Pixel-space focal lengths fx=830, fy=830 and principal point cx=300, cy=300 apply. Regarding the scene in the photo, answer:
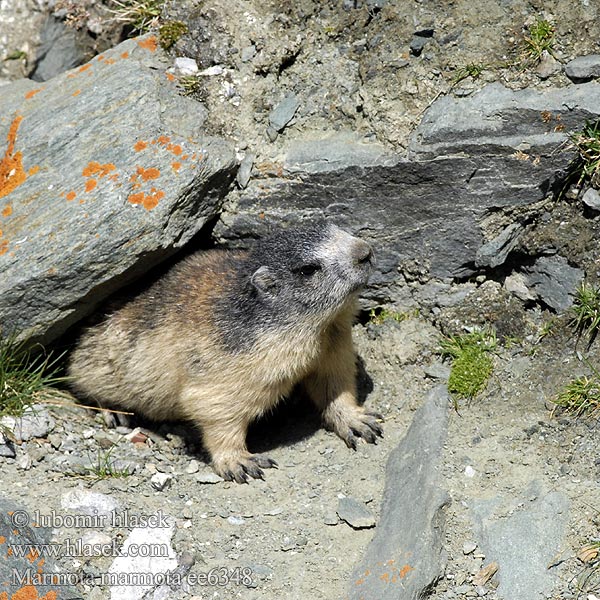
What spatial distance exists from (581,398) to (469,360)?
122cm

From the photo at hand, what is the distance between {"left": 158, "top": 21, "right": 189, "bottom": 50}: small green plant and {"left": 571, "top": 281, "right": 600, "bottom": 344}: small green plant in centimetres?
483

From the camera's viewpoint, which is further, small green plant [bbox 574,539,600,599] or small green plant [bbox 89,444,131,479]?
small green plant [bbox 89,444,131,479]

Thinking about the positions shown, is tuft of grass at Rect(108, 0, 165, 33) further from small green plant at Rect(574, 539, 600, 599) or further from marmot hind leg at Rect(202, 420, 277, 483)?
small green plant at Rect(574, 539, 600, 599)

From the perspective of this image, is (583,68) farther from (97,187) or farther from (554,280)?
(97,187)

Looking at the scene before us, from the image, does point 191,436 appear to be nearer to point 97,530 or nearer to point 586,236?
point 97,530

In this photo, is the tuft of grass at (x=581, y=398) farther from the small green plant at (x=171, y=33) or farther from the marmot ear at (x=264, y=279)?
the small green plant at (x=171, y=33)

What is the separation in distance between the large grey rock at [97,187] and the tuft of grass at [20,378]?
0.20m

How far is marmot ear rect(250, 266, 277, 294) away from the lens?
7.62 meters

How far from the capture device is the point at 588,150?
296 inches

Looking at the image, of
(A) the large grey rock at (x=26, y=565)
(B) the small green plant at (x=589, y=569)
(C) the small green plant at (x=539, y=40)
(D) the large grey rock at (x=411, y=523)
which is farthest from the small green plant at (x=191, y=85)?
(B) the small green plant at (x=589, y=569)

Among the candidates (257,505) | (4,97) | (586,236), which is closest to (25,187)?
(4,97)

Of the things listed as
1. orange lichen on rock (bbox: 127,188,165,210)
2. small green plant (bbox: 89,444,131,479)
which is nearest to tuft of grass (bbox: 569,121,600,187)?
orange lichen on rock (bbox: 127,188,165,210)

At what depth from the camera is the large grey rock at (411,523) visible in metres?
6.34

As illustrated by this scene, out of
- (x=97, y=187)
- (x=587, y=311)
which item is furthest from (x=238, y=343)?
(x=587, y=311)
